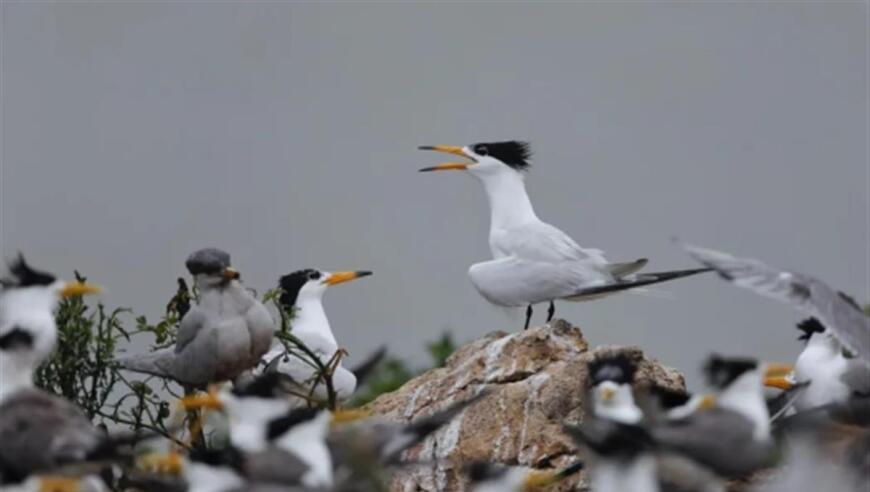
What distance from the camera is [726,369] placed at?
29.1ft

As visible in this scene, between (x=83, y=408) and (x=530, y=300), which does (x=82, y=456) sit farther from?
(x=530, y=300)

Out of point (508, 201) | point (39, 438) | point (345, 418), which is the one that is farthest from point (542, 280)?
point (39, 438)

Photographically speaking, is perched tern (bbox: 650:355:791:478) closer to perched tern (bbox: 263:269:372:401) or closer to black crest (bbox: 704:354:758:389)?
black crest (bbox: 704:354:758:389)

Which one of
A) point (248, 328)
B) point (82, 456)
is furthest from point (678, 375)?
point (82, 456)

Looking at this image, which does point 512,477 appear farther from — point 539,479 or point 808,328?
point 808,328

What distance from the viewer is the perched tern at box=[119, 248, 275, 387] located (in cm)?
1102

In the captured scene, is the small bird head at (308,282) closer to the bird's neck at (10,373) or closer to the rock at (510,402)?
the rock at (510,402)

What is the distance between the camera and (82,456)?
858cm

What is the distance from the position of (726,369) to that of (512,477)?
1084 millimetres

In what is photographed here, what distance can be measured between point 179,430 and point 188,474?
10.2 feet

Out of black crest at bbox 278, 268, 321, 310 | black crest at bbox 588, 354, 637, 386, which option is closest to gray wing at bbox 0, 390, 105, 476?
black crest at bbox 588, 354, 637, 386

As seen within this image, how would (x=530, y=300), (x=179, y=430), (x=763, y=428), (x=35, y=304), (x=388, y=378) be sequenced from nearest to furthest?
1. (x=763, y=428)
2. (x=35, y=304)
3. (x=179, y=430)
4. (x=530, y=300)
5. (x=388, y=378)

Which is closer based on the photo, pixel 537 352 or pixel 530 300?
pixel 537 352

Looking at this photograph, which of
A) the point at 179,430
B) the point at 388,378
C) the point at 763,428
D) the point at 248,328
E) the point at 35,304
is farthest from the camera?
the point at 388,378
